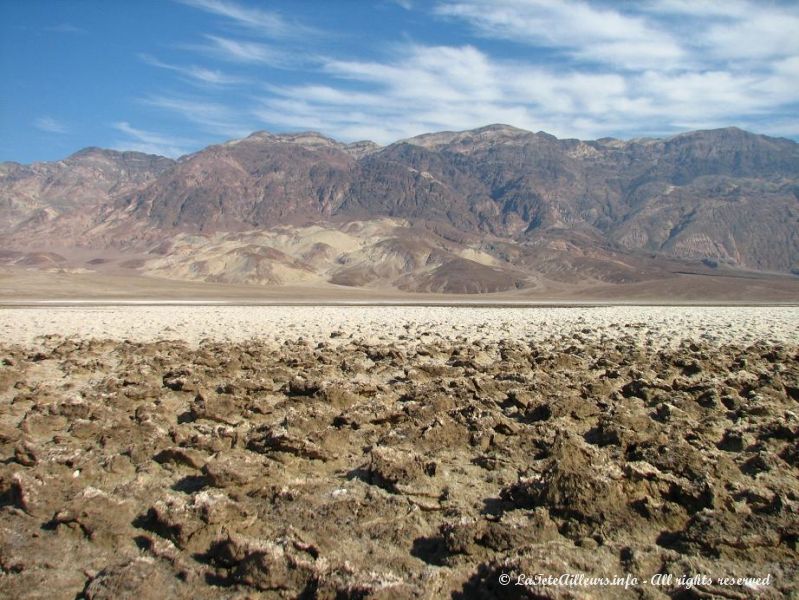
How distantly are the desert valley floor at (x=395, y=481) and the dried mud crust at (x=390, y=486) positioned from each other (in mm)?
22

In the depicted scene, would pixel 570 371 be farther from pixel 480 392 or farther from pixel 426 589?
pixel 426 589

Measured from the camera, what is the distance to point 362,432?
26.5 ft

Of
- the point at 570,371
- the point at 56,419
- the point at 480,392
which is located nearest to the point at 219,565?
the point at 56,419

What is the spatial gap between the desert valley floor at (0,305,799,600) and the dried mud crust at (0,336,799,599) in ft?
0.07

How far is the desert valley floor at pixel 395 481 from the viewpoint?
4.41 m

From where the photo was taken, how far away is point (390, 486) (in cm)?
601

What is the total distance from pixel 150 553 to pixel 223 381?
6.95 meters

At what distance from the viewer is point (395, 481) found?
6.06m

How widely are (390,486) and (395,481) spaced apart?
0.25 ft

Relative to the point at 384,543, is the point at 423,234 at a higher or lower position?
higher

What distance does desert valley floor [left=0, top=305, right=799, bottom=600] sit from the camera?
14.5ft

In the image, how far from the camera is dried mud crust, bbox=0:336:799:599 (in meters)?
4.43

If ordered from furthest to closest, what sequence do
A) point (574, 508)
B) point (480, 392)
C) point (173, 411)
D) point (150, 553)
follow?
point (480, 392), point (173, 411), point (574, 508), point (150, 553)

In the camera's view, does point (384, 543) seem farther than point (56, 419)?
No
